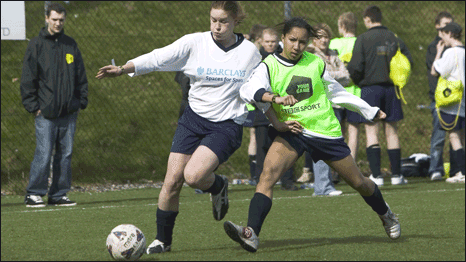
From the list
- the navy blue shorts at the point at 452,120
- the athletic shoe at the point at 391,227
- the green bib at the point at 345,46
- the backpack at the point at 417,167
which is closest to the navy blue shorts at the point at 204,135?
the athletic shoe at the point at 391,227

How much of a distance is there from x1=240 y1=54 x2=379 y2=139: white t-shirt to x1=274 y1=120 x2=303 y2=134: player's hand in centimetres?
7

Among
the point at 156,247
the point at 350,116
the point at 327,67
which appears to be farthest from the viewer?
the point at 350,116

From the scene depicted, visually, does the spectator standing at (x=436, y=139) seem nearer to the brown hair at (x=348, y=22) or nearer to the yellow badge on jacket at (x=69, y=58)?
the brown hair at (x=348, y=22)

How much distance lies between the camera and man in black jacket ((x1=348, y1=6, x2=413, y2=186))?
9.05 m

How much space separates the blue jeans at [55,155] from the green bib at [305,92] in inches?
147

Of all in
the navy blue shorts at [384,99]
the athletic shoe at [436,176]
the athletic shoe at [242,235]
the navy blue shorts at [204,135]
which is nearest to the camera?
the athletic shoe at [242,235]

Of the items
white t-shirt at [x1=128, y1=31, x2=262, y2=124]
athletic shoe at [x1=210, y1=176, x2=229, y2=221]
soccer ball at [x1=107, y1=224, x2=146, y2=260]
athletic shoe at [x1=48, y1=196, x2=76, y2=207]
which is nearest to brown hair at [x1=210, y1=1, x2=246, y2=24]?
white t-shirt at [x1=128, y1=31, x2=262, y2=124]

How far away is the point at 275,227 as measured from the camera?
6.46 m

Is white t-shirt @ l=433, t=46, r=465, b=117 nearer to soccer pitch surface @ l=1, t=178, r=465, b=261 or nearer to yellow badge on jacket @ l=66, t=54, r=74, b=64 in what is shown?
soccer pitch surface @ l=1, t=178, r=465, b=261

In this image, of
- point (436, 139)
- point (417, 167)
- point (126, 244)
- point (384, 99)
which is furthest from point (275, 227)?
point (417, 167)

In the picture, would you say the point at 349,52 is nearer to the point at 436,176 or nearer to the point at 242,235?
the point at 436,176

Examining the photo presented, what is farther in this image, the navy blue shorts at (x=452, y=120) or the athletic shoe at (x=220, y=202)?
the navy blue shorts at (x=452, y=120)

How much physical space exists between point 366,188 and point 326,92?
81cm

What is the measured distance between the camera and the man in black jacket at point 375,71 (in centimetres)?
905
